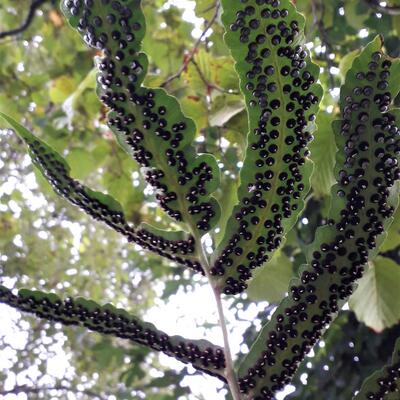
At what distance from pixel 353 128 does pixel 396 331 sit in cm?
244

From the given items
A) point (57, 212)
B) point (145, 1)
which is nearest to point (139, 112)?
point (145, 1)

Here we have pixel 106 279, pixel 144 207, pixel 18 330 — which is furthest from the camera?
pixel 106 279

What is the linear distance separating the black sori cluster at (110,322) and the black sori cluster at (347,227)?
0.23ft

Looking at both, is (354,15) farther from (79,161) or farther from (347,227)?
(347,227)

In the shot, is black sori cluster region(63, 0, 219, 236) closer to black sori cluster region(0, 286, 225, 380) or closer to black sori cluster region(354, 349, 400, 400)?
black sori cluster region(0, 286, 225, 380)

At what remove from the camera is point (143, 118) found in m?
0.83

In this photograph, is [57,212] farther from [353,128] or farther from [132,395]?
[353,128]

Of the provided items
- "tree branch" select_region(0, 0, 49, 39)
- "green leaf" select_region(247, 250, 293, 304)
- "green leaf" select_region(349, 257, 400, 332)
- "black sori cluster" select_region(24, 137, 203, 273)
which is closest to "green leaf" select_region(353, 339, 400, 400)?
"black sori cluster" select_region(24, 137, 203, 273)

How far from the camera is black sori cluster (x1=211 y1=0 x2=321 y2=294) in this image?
0.79 metres

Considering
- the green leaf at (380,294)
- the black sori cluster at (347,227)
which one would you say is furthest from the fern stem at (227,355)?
the green leaf at (380,294)

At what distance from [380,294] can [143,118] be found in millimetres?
1034

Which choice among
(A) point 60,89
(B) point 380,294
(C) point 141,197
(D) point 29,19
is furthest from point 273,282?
(D) point 29,19

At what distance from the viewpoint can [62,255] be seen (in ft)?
13.6

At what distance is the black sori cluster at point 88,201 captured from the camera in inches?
34.5
